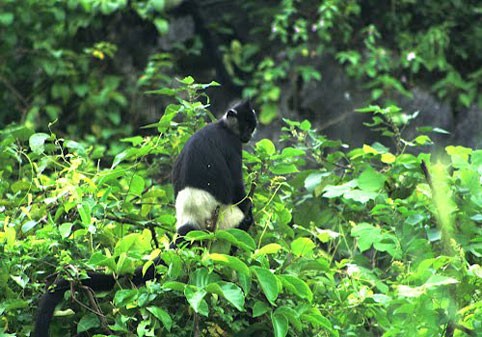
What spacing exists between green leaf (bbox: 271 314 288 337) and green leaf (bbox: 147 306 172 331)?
378 millimetres

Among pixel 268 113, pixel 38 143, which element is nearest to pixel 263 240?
pixel 38 143

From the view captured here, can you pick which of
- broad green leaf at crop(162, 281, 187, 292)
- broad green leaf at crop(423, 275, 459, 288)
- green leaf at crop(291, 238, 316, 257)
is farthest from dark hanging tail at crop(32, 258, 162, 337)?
broad green leaf at crop(423, 275, 459, 288)

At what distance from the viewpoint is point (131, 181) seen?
11.9 feet

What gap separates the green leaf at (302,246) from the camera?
10.5 ft

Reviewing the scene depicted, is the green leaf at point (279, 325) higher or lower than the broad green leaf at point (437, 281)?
lower

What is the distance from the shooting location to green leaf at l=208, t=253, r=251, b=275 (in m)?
2.82

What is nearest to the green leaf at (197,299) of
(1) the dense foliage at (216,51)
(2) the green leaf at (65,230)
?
(2) the green leaf at (65,230)

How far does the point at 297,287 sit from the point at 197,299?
455mm

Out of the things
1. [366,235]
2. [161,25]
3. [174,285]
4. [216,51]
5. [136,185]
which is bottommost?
[216,51]

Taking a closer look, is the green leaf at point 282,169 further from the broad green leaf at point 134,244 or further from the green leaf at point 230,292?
the green leaf at point 230,292

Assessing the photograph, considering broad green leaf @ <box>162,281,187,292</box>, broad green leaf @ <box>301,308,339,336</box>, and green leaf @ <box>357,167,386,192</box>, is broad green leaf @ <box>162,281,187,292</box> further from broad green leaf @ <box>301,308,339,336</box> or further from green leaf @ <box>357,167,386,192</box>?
green leaf @ <box>357,167,386,192</box>

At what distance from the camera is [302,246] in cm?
321

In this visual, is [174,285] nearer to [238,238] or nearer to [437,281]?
[238,238]

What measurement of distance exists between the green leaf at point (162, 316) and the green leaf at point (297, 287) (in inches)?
17.7
